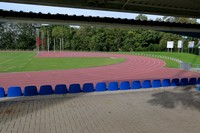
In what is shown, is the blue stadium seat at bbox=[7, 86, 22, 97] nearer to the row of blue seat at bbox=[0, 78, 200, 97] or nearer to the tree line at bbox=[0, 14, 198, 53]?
the row of blue seat at bbox=[0, 78, 200, 97]

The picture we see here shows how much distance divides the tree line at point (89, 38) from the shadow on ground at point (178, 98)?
55017mm

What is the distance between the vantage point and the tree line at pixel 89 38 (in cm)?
7056

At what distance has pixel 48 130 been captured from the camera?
22.6 feet

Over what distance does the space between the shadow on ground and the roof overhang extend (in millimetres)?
4091

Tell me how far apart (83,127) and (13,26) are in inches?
3792

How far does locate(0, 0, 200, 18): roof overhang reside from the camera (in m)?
8.18

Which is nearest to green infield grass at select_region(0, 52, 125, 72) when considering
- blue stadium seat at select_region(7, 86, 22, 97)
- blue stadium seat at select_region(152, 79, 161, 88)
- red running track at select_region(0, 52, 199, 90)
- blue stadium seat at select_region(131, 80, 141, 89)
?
red running track at select_region(0, 52, 199, 90)

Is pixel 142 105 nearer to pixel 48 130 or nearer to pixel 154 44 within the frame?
pixel 48 130

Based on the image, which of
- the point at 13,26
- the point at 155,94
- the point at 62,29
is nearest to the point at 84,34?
the point at 62,29

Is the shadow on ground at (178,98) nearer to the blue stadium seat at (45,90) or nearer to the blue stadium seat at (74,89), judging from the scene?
the blue stadium seat at (74,89)

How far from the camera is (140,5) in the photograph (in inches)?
353

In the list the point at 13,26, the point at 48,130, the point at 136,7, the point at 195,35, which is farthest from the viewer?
the point at 13,26

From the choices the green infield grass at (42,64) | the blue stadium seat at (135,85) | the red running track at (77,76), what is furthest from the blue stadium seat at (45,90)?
the green infield grass at (42,64)

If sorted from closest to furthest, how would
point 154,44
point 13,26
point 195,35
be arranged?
point 195,35, point 154,44, point 13,26
